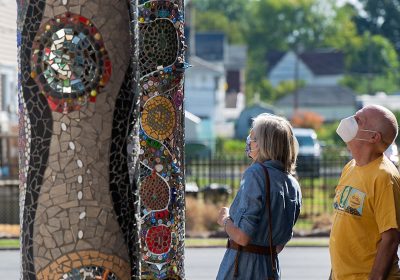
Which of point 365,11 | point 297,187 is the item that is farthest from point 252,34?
point 297,187

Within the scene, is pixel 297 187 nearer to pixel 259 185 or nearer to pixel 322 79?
pixel 259 185

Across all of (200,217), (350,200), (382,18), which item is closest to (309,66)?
(382,18)

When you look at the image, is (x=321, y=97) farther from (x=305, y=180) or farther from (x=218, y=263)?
(x=218, y=263)

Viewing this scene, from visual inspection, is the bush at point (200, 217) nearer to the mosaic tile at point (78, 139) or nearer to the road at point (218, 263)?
the road at point (218, 263)

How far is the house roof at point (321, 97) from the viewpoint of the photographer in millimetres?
107125

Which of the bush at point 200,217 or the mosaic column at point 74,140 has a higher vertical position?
the mosaic column at point 74,140

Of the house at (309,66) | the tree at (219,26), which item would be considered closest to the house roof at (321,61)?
the house at (309,66)

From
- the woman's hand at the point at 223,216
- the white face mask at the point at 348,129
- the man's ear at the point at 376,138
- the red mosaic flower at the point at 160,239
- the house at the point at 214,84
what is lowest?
the house at the point at 214,84

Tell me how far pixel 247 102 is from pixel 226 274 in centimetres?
11909

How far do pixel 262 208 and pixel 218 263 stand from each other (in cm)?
988

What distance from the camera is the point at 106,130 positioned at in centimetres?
542

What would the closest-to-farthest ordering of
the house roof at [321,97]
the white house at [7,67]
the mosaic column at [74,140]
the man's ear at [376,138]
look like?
the mosaic column at [74,140], the man's ear at [376,138], the white house at [7,67], the house roof at [321,97]

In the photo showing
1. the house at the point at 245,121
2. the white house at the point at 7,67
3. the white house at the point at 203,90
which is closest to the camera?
the white house at the point at 7,67

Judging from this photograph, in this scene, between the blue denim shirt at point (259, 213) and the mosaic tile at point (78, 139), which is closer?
the mosaic tile at point (78, 139)
